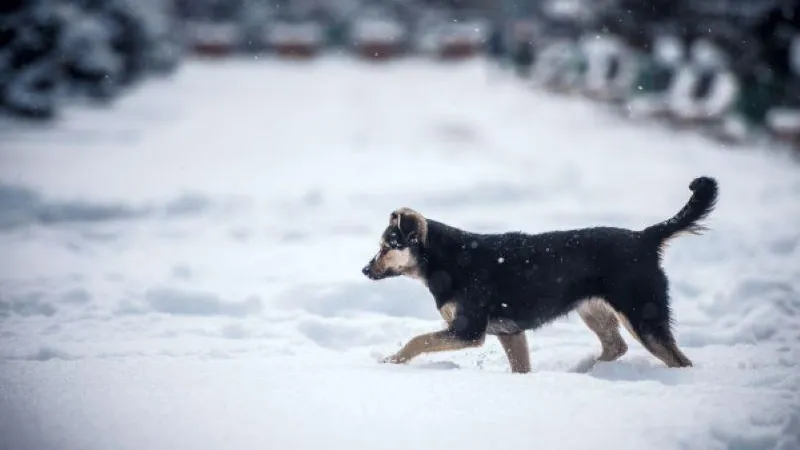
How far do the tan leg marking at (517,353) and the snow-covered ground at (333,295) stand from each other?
221 mm

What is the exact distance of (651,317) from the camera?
16.7 ft

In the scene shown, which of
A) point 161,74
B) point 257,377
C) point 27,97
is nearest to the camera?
point 257,377

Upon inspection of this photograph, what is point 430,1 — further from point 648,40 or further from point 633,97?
point 633,97

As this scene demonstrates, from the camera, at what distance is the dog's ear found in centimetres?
538

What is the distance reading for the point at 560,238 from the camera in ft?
17.3

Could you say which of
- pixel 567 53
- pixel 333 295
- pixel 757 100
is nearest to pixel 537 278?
pixel 333 295

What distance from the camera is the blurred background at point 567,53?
695 inches

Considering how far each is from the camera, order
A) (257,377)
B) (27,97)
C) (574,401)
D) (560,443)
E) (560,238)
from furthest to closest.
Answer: (27,97), (560,238), (257,377), (574,401), (560,443)

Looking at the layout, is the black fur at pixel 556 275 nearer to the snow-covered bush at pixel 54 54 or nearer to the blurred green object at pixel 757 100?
the blurred green object at pixel 757 100

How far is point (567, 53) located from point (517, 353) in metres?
24.0

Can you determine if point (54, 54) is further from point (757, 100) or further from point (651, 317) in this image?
point (651, 317)

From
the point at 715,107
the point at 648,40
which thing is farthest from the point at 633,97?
the point at 648,40

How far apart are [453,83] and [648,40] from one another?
24.3 ft

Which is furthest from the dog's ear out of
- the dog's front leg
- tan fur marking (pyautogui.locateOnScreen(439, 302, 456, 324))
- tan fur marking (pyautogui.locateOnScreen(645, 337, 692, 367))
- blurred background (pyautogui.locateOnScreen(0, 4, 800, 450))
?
tan fur marking (pyautogui.locateOnScreen(645, 337, 692, 367))
